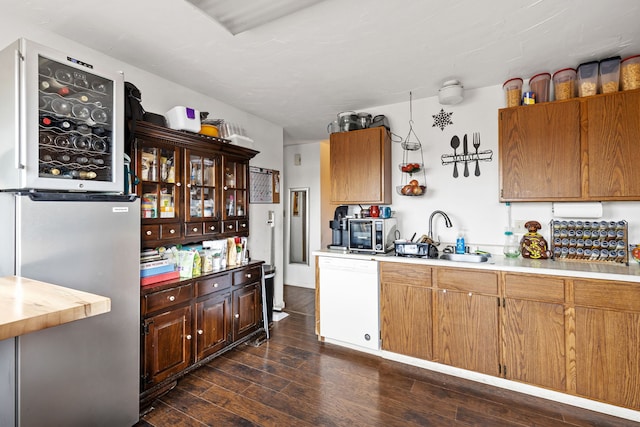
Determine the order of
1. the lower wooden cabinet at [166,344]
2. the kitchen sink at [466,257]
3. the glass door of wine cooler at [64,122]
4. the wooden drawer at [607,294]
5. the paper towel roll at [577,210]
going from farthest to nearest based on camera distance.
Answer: the kitchen sink at [466,257], the paper towel roll at [577,210], the lower wooden cabinet at [166,344], the wooden drawer at [607,294], the glass door of wine cooler at [64,122]

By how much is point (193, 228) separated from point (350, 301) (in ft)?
5.42

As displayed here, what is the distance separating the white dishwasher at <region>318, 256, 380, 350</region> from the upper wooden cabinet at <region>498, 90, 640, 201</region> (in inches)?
58.5

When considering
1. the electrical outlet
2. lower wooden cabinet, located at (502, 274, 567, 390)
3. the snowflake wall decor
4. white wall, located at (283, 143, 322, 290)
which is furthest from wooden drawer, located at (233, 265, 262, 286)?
the electrical outlet

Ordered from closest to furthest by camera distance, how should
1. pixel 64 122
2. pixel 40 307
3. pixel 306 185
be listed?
pixel 40 307 → pixel 64 122 → pixel 306 185

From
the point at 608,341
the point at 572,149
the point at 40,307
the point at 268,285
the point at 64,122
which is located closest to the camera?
the point at 40,307

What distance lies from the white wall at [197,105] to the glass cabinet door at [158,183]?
0.50 m

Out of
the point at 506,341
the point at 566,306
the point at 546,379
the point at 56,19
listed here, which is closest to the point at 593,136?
the point at 566,306

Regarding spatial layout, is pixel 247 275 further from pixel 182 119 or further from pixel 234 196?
pixel 182 119

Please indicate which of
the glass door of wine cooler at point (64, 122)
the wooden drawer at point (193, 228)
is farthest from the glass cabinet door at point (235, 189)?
the glass door of wine cooler at point (64, 122)

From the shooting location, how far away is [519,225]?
109 inches

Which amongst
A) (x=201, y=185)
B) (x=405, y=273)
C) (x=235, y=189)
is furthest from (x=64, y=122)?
(x=405, y=273)

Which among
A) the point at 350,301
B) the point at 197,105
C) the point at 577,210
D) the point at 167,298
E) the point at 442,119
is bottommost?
the point at 350,301

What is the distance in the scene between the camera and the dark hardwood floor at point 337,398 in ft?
6.41

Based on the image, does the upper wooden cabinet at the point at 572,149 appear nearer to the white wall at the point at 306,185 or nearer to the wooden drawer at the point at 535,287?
the wooden drawer at the point at 535,287
